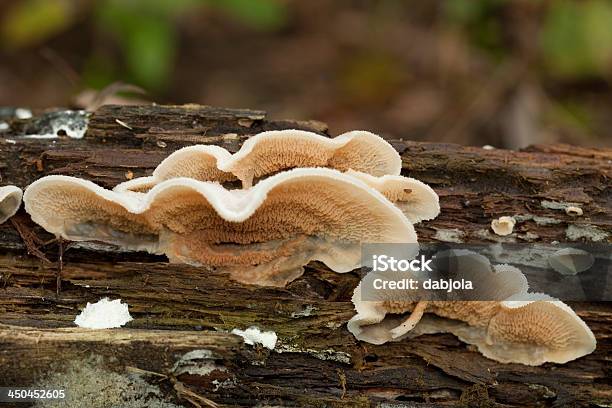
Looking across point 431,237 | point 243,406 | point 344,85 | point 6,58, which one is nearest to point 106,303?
point 243,406

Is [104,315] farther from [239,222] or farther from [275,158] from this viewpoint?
[275,158]

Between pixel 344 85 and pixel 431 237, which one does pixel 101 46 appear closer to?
pixel 344 85

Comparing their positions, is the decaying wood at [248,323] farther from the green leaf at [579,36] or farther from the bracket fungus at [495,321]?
the green leaf at [579,36]

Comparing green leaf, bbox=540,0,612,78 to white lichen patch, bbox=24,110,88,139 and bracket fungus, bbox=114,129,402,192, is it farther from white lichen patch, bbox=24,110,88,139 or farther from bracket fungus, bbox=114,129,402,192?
white lichen patch, bbox=24,110,88,139

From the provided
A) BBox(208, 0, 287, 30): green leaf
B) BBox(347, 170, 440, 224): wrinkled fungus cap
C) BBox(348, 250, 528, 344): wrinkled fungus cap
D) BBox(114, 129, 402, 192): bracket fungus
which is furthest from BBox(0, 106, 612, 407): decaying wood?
BBox(208, 0, 287, 30): green leaf

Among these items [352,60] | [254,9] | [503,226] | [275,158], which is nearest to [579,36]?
[352,60]
